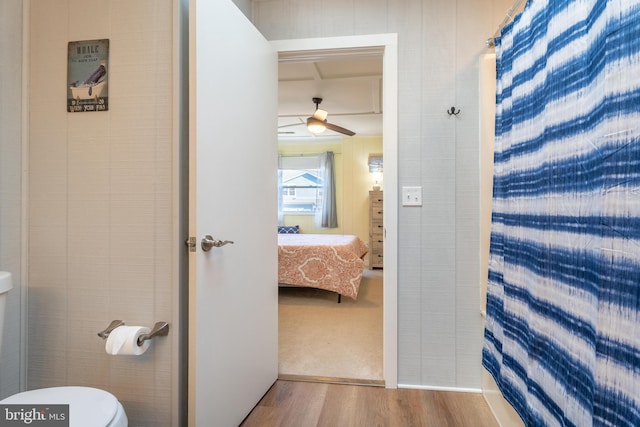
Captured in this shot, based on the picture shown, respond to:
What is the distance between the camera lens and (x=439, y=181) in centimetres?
192

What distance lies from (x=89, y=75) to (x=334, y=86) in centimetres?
263

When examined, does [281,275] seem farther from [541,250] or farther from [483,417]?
[541,250]

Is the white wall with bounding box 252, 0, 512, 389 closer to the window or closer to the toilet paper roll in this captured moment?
the toilet paper roll

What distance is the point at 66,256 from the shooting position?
1338 millimetres

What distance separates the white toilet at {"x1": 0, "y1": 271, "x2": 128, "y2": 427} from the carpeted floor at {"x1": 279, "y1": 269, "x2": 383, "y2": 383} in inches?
49.1

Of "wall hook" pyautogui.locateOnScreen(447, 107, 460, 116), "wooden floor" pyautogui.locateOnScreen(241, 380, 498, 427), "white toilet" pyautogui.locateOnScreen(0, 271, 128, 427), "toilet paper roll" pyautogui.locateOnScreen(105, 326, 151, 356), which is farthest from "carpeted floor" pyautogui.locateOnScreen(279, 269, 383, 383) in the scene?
"wall hook" pyautogui.locateOnScreen(447, 107, 460, 116)

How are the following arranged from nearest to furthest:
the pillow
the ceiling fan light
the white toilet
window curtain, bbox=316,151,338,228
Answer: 1. the white toilet
2. the ceiling fan light
3. the pillow
4. window curtain, bbox=316,151,338,228

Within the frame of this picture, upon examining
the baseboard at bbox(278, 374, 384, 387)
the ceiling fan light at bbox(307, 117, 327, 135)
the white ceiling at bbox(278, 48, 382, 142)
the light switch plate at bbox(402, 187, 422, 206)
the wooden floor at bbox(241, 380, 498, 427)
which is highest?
the white ceiling at bbox(278, 48, 382, 142)

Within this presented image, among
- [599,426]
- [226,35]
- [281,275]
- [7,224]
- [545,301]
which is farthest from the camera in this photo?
[281,275]

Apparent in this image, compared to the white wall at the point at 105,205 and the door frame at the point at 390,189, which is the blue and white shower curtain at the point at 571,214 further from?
the white wall at the point at 105,205

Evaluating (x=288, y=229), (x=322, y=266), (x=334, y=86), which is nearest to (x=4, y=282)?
(x=322, y=266)

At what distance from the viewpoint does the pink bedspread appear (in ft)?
11.8

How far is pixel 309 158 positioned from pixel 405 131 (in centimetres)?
462

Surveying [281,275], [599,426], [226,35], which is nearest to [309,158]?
[281,275]
